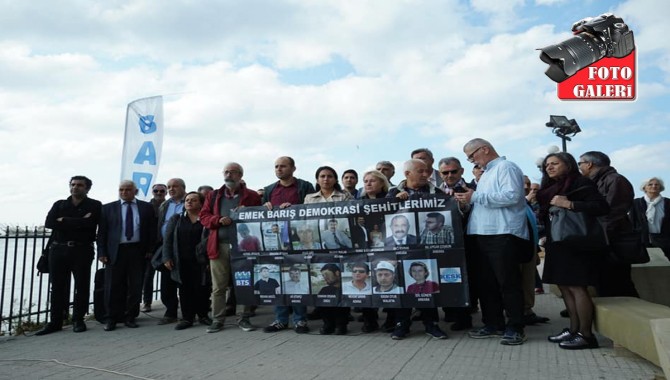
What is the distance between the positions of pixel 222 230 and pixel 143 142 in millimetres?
4342

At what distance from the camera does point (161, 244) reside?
7.43m

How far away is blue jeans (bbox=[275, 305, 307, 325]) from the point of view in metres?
6.10

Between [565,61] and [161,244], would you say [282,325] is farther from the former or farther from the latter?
[565,61]

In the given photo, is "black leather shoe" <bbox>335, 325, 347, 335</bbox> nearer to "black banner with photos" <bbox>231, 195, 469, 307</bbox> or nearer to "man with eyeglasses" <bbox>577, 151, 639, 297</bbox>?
"black banner with photos" <bbox>231, 195, 469, 307</bbox>

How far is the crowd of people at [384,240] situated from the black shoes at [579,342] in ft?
0.04

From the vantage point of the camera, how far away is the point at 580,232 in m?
4.68

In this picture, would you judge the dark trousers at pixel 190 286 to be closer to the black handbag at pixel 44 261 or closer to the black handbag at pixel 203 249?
the black handbag at pixel 203 249

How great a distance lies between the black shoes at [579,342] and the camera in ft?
15.5

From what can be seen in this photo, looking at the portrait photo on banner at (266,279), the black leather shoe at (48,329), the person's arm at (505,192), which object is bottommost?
the black leather shoe at (48,329)

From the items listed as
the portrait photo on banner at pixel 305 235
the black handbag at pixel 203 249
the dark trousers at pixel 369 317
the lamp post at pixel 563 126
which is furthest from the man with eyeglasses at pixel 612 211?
the lamp post at pixel 563 126

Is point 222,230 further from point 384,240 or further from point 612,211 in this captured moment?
point 612,211

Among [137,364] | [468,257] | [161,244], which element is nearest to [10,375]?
[137,364]

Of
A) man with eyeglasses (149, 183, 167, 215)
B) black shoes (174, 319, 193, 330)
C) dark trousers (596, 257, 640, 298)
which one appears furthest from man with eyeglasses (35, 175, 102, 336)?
dark trousers (596, 257, 640, 298)

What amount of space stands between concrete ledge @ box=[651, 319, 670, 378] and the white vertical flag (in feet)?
26.9
